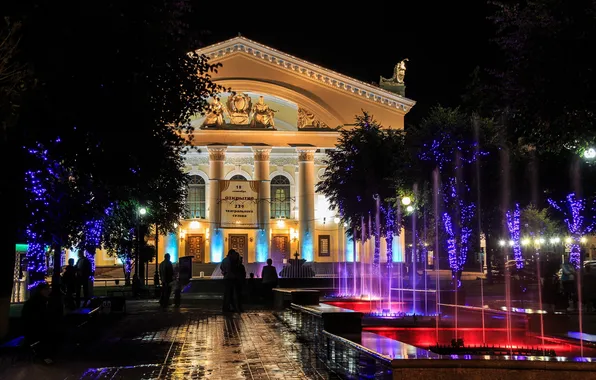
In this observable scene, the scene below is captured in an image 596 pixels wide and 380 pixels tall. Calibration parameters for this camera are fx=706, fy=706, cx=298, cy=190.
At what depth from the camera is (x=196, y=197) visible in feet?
178

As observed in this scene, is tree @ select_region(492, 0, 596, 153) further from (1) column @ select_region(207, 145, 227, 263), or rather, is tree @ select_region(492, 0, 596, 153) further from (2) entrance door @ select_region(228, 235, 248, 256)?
(2) entrance door @ select_region(228, 235, 248, 256)

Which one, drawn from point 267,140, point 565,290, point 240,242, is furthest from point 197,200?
point 565,290

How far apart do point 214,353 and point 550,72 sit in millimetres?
7695

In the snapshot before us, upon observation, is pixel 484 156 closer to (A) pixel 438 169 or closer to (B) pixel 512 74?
(A) pixel 438 169

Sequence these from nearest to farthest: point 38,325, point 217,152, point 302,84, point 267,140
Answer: point 38,325
point 217,152
point 267,140
point 302,84

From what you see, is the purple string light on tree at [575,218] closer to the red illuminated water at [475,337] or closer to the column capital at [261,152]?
the red illuminated water at [475,337]

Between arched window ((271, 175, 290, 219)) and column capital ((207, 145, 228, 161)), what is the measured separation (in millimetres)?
6313

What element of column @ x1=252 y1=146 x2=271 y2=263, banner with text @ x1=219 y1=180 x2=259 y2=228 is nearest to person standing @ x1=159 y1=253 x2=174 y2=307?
banner with text @ x1=219 y1=180 x2=259 y2=228

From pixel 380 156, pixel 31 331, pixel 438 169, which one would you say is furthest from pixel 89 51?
pixel 380 156

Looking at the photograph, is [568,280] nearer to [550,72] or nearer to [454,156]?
[454,156]

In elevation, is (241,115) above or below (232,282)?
above

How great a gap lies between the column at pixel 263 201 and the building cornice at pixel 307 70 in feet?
20.7

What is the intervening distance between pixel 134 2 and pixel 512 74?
7298 mm

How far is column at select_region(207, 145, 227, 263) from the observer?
164 ft
